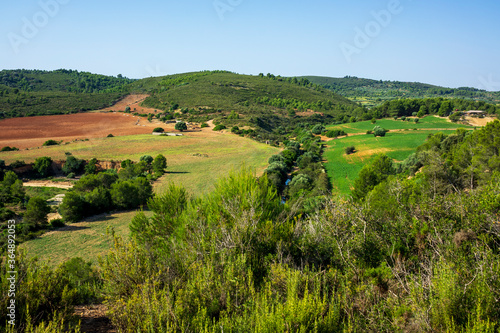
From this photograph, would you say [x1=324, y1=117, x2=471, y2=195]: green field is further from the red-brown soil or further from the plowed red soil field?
the red-brown soil

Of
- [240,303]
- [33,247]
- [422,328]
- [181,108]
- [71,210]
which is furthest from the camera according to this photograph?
[181,108]

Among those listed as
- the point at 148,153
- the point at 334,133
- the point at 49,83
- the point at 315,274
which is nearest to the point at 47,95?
the point at 49,83

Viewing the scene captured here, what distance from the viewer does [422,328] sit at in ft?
19.8

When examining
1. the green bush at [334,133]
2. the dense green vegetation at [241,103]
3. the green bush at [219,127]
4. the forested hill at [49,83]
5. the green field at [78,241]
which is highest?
the forested hill at [49,83]

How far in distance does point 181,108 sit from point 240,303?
4795 inches

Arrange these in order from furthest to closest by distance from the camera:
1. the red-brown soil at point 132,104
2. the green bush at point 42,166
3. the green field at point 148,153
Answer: the red-brown soil at point 132,104, the green bush at point 42,166, the green field at point 148,153

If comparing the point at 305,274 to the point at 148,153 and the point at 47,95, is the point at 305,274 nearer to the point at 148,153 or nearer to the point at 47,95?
the point at 148,153

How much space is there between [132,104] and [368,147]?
119m

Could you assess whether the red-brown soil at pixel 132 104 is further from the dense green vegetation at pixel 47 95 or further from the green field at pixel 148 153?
the green field at pixel 148 153

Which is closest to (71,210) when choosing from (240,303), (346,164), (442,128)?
(240,303)

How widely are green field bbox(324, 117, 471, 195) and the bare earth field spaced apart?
87.9 meters

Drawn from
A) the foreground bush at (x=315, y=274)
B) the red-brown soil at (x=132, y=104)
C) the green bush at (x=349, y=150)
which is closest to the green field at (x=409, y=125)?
the green bush at (x=349, y=150)

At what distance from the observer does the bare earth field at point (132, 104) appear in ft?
419

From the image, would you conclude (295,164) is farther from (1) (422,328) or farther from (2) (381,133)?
(1) (422,328)
